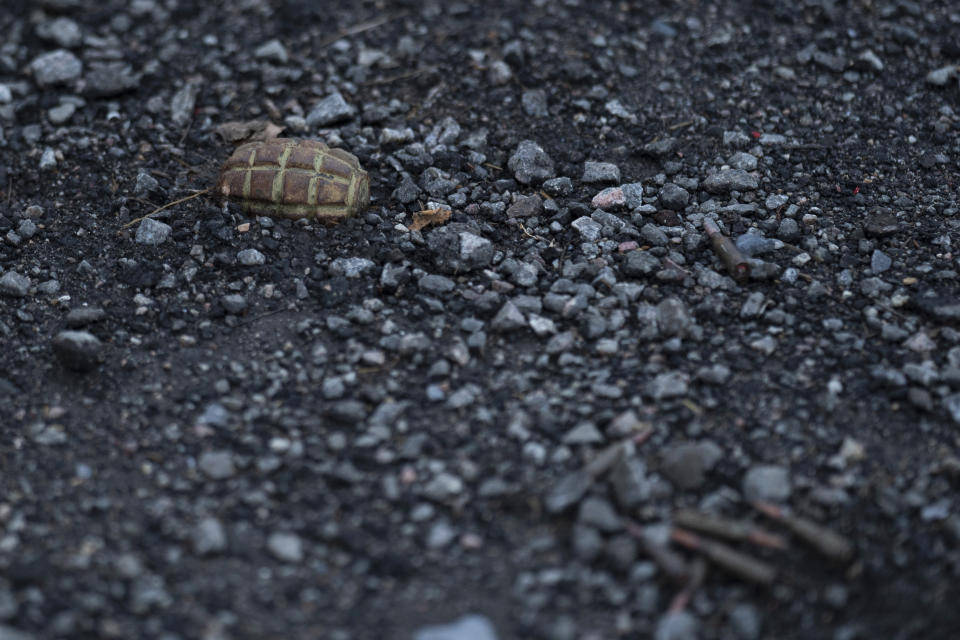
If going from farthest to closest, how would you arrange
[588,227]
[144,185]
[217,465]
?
[144,185] < [588,227] < [217,465]

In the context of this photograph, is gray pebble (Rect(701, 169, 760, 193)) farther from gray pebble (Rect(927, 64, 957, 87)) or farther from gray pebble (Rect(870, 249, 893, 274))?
gray pebble (Rect(927, 64, 957, 87))

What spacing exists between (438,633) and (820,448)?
4.06ft

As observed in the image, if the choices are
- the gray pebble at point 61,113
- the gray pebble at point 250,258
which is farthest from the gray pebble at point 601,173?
the gray pebble at point 61,113

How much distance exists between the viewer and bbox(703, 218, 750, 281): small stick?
321cm

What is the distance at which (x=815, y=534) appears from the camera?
2420mm

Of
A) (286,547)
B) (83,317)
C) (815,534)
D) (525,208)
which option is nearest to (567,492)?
(815,534)

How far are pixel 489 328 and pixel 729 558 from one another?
111 centimetres

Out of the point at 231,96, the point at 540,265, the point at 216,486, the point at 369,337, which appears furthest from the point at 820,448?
the point at 231,96

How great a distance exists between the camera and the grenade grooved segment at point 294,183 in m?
3.44

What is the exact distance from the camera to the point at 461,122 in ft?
13.0

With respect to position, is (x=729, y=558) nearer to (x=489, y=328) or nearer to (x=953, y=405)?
(x=953, y=405)

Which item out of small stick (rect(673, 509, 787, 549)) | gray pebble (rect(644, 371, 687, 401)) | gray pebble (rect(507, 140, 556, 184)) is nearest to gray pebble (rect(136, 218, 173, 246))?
gray pebble (rect(507, 140, 556, 184))

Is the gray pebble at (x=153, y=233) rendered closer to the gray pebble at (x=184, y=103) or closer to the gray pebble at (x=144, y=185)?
the gray pebble at (x=144, y=185)

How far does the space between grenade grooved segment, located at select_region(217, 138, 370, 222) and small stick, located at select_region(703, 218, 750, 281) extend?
4.34 feet
